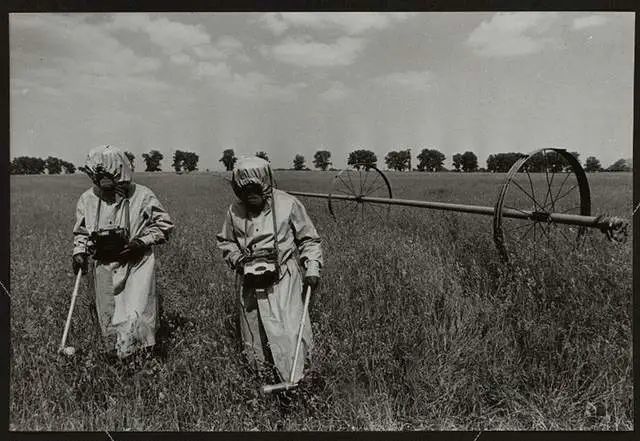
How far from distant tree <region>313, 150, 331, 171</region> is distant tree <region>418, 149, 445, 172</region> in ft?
3.71

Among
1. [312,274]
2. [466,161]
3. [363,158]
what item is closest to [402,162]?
[466,161]

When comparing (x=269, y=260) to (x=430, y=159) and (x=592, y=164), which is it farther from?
(x=592, y=164)

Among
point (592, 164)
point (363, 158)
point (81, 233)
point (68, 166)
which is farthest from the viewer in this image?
point (363, 158)

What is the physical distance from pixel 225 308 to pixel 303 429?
169cm

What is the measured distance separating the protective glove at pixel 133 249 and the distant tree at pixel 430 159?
3.14m

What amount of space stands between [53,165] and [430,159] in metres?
4.23

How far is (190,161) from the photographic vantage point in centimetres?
561

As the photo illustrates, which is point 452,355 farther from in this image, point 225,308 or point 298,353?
point 225,308

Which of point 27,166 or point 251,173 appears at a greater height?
point 27,166

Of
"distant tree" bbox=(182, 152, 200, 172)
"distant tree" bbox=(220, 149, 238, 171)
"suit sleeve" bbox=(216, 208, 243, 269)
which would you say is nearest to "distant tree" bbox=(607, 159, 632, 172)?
"suit sleeve" bbox=(216, 208, 243, 269)

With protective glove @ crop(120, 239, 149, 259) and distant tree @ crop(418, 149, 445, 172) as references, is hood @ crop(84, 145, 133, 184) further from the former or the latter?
distant tree @ crop(418, 149, 445, 172)

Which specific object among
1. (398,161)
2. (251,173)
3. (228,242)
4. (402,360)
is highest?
(398,161)

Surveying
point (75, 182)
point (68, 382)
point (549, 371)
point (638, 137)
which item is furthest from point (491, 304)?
point (75, 182)

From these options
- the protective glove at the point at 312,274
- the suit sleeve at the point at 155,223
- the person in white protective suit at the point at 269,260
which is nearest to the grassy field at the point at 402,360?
the person in white protective suit at the point at 269,260
